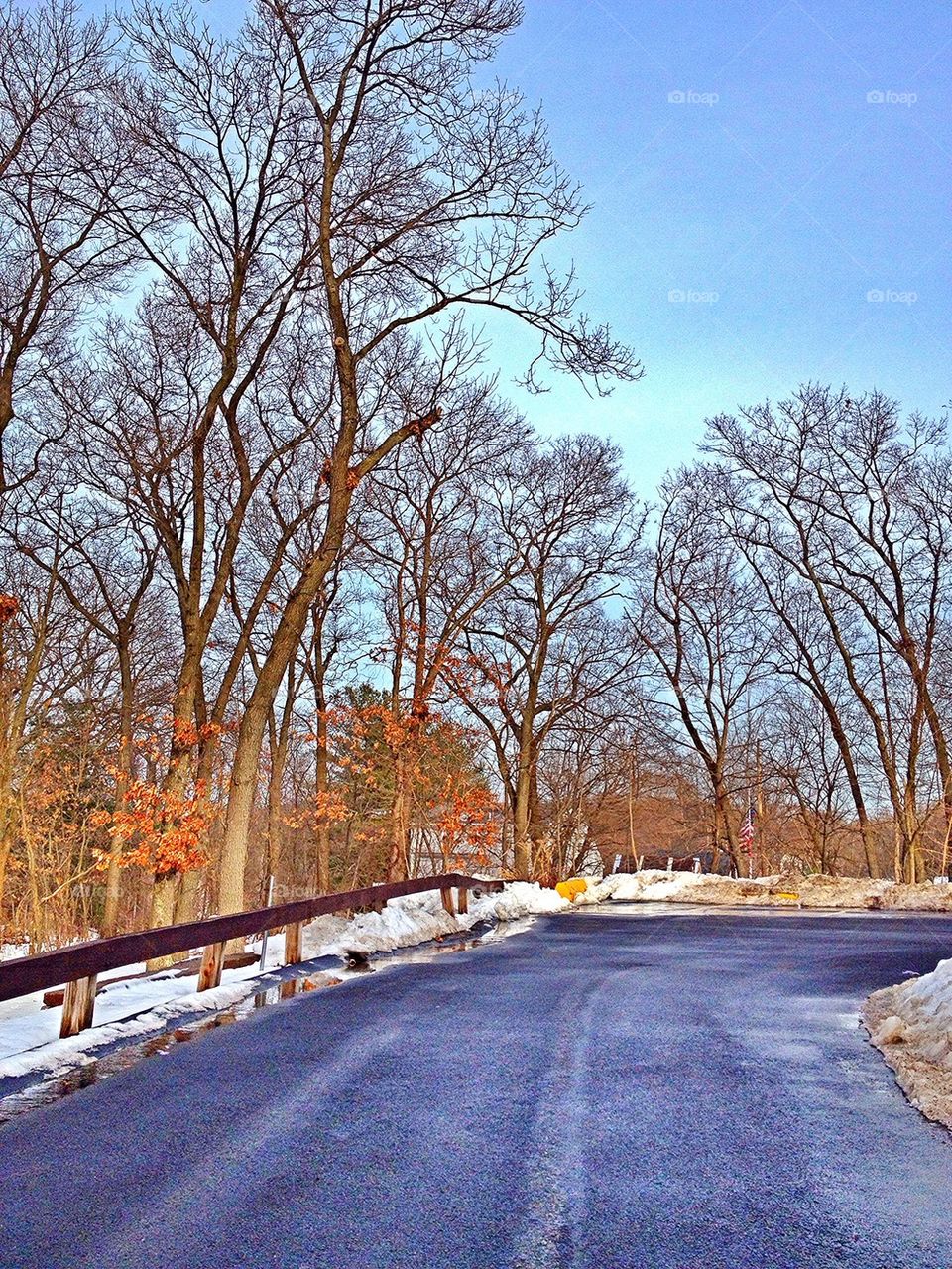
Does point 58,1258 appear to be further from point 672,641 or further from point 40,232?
point 672,641

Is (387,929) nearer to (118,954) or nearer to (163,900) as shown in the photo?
(163,900)

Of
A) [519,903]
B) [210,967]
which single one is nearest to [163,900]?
[210,967]

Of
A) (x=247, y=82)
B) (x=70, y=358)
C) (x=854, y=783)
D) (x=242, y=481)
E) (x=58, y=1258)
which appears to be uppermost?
(x=247, y=82)

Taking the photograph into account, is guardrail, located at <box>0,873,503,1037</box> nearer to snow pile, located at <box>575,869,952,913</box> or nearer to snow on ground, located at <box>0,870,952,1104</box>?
snow on ground, located at <box>0,870,952,1104</box>

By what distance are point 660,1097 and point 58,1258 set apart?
136 inches

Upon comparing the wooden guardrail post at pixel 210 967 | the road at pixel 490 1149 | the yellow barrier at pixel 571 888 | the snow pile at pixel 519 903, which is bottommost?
the road at pixel 490 1149

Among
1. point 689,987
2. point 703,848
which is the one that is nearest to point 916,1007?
point 689,987

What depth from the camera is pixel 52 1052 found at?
7379 millimetres

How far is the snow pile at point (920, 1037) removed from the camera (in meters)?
6.21

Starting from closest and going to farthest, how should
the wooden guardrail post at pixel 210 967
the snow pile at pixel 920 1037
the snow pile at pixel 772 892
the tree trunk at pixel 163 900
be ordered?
the snow pile at pixel 920 1037
the wooden guardrail post at pixel 210 967
the tree trunk at pixel 163 900
the snow pile at pixel 772 892

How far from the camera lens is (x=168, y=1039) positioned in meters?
8.05

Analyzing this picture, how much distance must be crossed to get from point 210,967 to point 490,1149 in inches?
234

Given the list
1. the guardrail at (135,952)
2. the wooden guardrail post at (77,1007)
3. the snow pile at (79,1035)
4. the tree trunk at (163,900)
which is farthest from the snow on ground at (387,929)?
the tree trunk at (163,900)

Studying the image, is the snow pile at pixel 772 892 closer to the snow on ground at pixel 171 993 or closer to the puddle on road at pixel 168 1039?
the snow on ground at pixel 171 993
